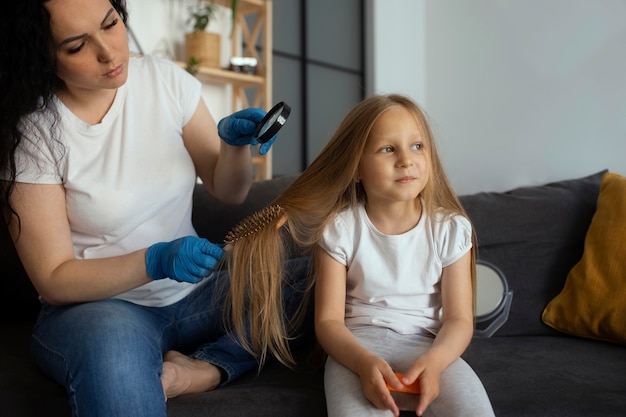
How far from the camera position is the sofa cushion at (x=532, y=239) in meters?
1.65

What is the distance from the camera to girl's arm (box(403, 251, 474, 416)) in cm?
106

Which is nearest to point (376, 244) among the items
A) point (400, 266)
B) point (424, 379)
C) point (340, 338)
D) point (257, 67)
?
point (400, 266)

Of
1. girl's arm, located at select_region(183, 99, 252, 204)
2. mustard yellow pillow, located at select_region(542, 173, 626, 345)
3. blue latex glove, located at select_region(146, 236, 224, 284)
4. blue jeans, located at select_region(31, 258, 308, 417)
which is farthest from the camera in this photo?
mustard yellow pillow, located at select_region(542, 173, 626, 345)

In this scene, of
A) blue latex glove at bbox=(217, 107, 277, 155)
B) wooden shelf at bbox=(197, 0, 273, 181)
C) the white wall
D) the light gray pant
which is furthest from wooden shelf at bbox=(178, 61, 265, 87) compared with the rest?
the light gray pant

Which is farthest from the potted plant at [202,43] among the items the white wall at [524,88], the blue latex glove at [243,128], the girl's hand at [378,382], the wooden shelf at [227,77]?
the girl's hand at [378,382]

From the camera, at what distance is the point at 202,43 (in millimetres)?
3271

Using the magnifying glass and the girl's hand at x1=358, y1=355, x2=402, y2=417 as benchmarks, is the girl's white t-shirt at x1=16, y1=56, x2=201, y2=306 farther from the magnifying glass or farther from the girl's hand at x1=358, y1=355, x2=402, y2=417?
the girl's hand at x1=358, y1=355, x2=402, y2=417

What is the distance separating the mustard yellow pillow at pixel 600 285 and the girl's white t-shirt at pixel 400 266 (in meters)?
0.46

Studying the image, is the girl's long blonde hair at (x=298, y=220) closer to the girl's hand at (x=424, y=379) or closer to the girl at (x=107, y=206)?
the girl at (x=107, y=206)

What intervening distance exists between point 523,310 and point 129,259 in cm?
100

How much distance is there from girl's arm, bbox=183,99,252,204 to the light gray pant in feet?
1.38

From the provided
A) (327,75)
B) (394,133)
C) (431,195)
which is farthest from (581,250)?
(327,75)

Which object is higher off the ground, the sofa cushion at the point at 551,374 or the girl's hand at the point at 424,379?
the girl's hand at the point at 424,379

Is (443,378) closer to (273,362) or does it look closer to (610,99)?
(273,362)
